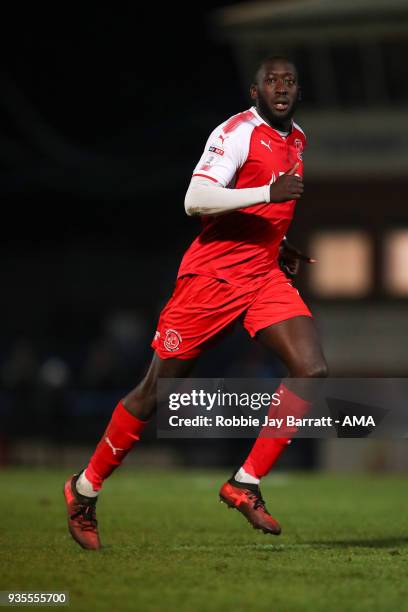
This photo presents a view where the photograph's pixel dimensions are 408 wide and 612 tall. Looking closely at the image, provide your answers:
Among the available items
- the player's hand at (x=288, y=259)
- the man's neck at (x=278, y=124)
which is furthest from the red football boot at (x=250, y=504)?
the man's neck at (x=278, y=124)

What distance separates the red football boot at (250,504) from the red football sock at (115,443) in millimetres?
554

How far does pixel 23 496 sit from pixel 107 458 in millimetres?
4837

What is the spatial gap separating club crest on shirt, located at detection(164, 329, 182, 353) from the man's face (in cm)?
121

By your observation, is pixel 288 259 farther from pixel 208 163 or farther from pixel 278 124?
pixel 208 163

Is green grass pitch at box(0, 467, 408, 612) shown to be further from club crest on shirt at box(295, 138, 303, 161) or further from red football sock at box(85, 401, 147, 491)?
club crest on shirt at box(295, 138, 303, 161)

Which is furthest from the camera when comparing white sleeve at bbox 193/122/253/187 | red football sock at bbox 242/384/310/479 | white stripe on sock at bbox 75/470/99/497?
white stripe on sock at bbox 75/470/99/497

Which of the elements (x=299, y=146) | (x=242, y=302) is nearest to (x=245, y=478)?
(x=242, y=302)

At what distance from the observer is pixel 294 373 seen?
6945 mm

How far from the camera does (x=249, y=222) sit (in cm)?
716

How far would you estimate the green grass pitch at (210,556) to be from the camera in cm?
550

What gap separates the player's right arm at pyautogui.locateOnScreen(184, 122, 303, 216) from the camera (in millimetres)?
6758

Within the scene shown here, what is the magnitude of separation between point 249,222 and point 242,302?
0.42m

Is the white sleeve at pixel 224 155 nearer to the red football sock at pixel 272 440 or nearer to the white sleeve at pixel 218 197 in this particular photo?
the white sleeve at pixel 218 197

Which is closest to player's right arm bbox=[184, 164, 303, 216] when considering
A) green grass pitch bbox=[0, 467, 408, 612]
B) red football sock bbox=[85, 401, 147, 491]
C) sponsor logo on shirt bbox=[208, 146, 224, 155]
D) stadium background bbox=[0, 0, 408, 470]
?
sponsor logo on shirt bbox=[208, 146, 224, 155]
